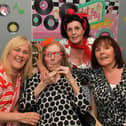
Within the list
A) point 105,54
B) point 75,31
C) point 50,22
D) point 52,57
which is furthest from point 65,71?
point 50,22

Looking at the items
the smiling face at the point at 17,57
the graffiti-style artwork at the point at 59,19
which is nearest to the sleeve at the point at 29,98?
the smiling face at the point at 17,57

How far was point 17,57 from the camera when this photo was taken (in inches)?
56.5

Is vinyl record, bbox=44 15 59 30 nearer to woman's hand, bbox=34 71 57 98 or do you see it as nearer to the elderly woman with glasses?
the elderly woman with glasses

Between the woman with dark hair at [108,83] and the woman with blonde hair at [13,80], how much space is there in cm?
53

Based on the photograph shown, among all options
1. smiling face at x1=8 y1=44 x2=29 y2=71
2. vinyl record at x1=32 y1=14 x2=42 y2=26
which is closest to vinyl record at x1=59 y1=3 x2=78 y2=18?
vinyl record at x1=32 y1=14 x2=42 y2=26

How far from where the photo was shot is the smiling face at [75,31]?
1915mm

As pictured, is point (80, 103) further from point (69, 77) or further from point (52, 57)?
point (52, 57)

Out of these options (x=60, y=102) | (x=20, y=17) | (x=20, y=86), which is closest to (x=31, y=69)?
(x=20, y=86)

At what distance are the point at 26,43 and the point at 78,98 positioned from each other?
630 mm

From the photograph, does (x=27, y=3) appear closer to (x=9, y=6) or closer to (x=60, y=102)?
(x=9, y=6)

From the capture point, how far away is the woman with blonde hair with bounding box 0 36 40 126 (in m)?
1.34

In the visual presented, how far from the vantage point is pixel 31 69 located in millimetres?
1589

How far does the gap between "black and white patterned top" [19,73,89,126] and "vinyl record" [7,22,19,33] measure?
107 cm

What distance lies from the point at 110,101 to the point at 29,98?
0.65 meters
